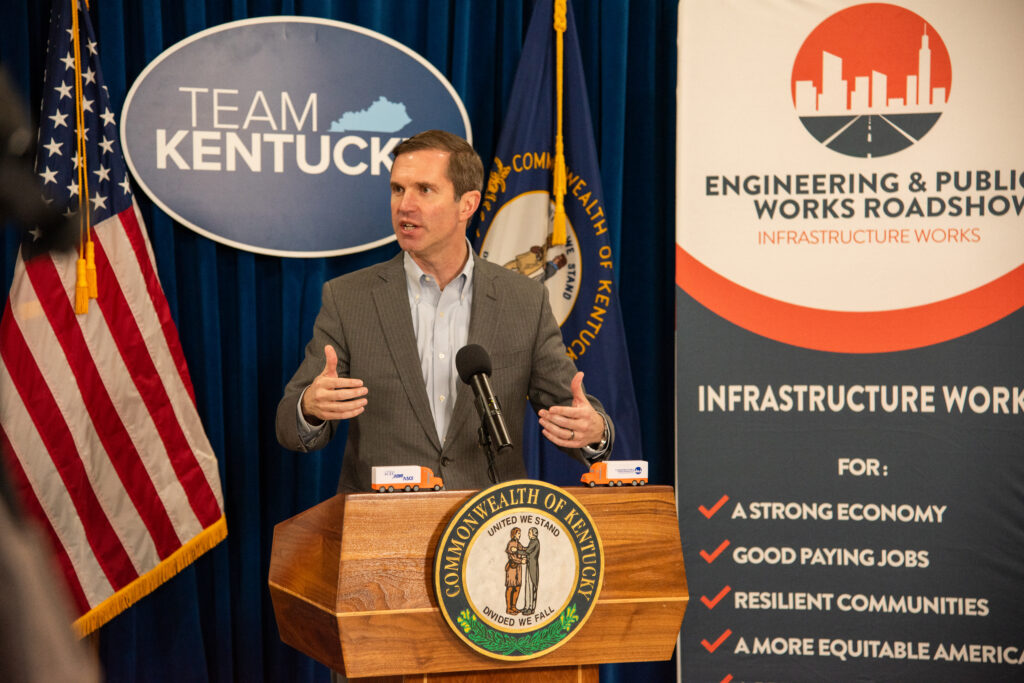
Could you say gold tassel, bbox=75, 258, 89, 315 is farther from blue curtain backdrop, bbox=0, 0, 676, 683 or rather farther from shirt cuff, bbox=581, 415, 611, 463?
shirt cuff, bbox=581, 415, 611, 463

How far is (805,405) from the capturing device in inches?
132

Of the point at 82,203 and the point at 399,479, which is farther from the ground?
the point at 82,203

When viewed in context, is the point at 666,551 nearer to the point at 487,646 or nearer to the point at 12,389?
the point at 487,646

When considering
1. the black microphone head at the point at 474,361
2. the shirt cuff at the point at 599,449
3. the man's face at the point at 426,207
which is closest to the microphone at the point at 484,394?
the black microphone head at the point at 474,361

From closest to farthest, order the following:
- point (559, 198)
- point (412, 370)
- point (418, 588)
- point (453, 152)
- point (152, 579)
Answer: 1. point (418, 588)
2. point (412, 370)
3. point (453, 152)
4. point (152, 579)
5. point (559, 198)

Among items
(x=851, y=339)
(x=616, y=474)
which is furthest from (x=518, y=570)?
(x=851, y=339)

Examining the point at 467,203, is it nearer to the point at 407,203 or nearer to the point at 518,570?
the point at 407,203

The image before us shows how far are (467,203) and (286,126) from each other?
40.3 inches

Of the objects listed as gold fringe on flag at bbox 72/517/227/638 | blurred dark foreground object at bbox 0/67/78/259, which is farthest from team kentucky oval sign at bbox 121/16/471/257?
blurred dark foreground object at bbox 0/67/78/259

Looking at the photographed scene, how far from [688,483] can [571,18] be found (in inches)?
67.4

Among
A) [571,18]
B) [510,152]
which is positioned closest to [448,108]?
[510,152]

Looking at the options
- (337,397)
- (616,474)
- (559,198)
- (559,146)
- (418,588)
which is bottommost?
(418,588)

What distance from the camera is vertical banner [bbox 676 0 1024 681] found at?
3.25 metres

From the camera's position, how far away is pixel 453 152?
292 cm
